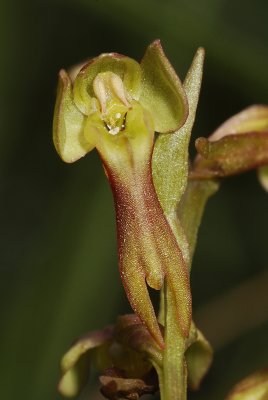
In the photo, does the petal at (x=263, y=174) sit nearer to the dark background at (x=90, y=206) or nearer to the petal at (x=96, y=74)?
the petal at (x=96, y=74)

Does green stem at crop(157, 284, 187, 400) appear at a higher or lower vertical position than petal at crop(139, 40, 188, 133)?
lower

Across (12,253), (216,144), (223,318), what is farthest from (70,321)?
(216,144)

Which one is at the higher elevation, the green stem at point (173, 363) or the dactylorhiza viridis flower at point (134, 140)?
the dactylorhiza viridis flower at point (134, 140)

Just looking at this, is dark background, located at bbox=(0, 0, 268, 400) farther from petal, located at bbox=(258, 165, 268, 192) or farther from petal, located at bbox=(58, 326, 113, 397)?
petal, located at bbox=(258, 165, 268, 192)

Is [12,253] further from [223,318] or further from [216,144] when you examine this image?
[216,144]

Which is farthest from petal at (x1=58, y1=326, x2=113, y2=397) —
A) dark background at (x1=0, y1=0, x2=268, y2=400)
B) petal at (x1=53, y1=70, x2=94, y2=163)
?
dark background at (x1=0, y1=0, x2=268, y2=400)

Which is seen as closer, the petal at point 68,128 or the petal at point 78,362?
the petal at point 68,128

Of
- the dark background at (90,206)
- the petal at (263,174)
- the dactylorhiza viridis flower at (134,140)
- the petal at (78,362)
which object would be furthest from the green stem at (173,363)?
the dark background at (90,206)

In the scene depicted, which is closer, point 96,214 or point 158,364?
point 158,364

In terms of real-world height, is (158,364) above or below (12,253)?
below
